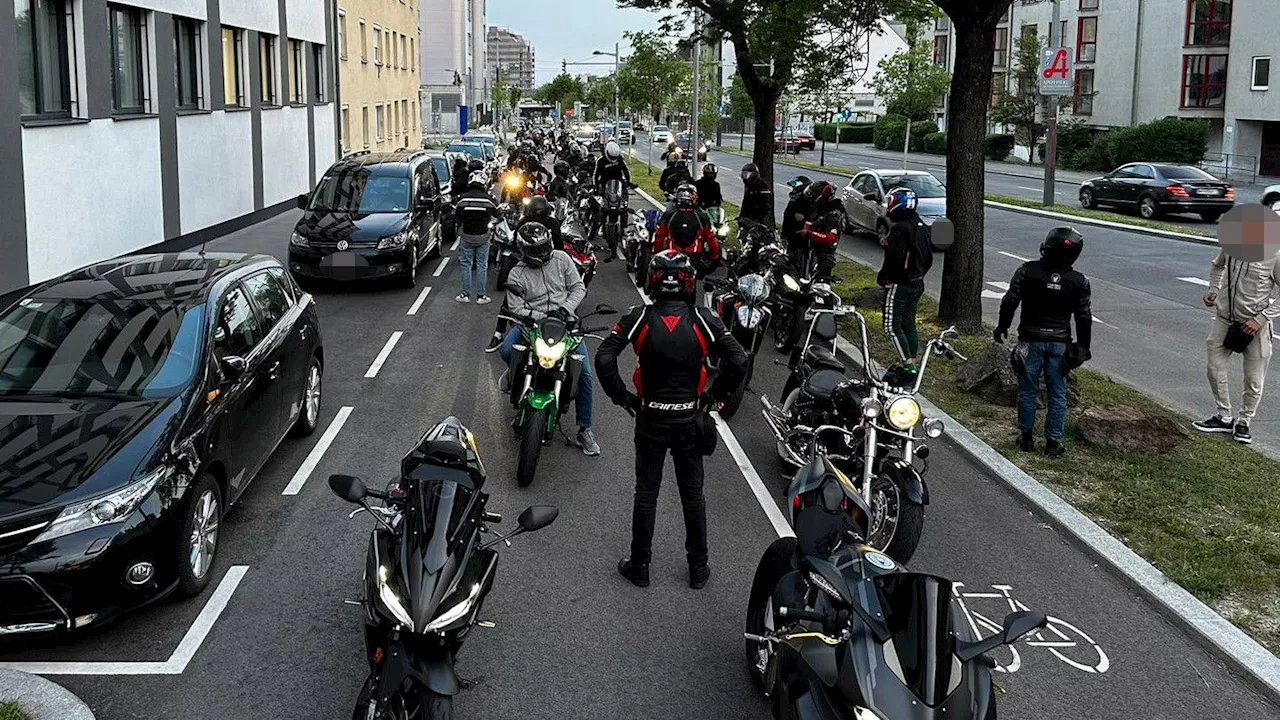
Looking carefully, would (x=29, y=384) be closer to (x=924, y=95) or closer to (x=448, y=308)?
(x=448, y=308)

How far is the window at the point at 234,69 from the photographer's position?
2526 centimetres

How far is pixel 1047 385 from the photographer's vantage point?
8.95m

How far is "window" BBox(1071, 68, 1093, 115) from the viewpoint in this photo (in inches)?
2446

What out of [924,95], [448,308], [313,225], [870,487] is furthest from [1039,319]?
[924,95]

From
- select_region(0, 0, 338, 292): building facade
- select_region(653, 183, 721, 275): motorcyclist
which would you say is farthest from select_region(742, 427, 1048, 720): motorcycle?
select_region(0, 0, 338, 292): building facade

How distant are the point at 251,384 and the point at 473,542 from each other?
3.27 metres

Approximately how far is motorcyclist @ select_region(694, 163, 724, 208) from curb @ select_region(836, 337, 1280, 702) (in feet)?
32.0

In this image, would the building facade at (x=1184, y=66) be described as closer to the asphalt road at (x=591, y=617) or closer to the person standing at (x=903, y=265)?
the person standing at (x=903, y=265)

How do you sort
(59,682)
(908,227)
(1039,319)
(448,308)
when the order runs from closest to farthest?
1. (59,682)
2. (1039,319)
3. (908,227)
4. (448,308)

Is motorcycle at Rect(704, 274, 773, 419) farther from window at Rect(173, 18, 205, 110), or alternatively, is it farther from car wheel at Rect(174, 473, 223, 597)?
window at Rect(173, 18, 205, 110)

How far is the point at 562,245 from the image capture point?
14391 mm

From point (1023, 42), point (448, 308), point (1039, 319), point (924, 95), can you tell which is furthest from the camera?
point (1023, 42)

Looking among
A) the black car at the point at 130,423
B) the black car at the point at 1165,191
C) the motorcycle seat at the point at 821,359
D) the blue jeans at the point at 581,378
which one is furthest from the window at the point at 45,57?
the black car at the point at 1165,191

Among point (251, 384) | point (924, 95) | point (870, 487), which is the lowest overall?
point (870, 487)
